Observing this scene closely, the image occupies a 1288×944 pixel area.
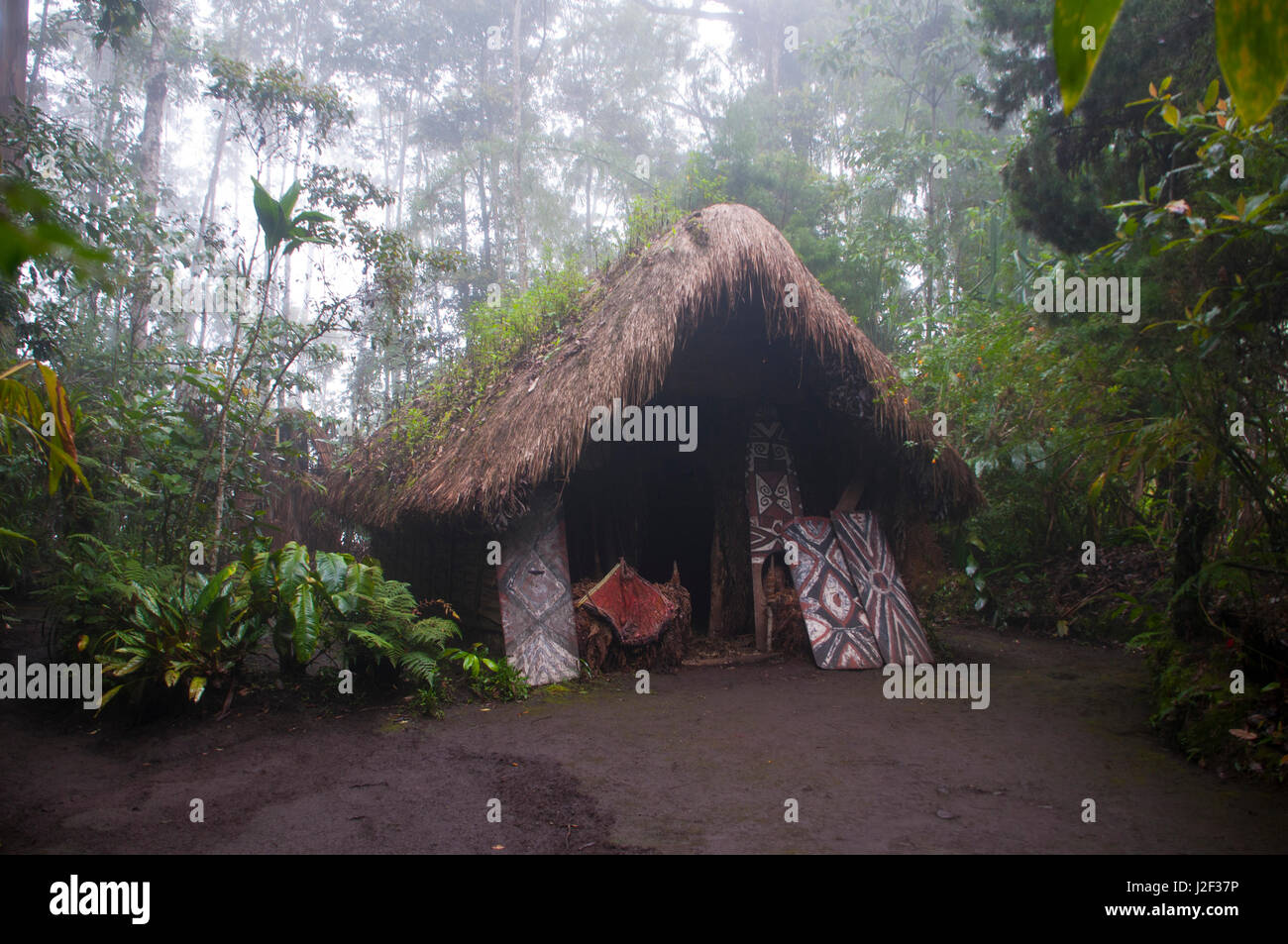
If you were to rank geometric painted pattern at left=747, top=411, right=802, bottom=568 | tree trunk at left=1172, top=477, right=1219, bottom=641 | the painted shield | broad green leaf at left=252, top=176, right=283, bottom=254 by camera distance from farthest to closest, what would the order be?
geometric painted pattern at left=747, top=411, right=802, bottom=568 → the painted shield → broad green leaf at left=252, top=176, right=283, bottom=254 → tree trunk at left=1172, top=477, right=1219, bottom=641

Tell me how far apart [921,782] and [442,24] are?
23031 mm

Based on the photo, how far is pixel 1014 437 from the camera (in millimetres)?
6930

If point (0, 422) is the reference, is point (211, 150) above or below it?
above

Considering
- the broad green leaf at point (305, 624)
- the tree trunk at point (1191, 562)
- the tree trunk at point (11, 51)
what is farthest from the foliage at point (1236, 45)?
the tree trunk at point (11, 51)

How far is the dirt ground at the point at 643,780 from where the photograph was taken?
3230 mm

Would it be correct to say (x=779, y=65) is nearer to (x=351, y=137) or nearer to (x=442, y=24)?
(x=442, y=24)

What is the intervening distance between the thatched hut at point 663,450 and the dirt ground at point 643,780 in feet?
4.95

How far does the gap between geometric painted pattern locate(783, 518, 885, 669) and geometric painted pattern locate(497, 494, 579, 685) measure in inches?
80.0

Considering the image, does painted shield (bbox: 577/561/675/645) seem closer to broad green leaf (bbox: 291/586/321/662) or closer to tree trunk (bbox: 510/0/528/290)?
broad green leaf (bbox: 291/586/321/662)

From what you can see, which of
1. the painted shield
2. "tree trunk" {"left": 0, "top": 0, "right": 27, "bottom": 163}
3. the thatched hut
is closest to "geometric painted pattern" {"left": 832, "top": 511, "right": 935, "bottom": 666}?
the thatched hut

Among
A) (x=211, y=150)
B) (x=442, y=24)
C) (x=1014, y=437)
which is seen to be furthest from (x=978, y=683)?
(x=211, y=150)

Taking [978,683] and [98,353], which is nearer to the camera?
[978,683]

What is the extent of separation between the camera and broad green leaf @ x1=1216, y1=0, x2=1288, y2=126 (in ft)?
1.74
